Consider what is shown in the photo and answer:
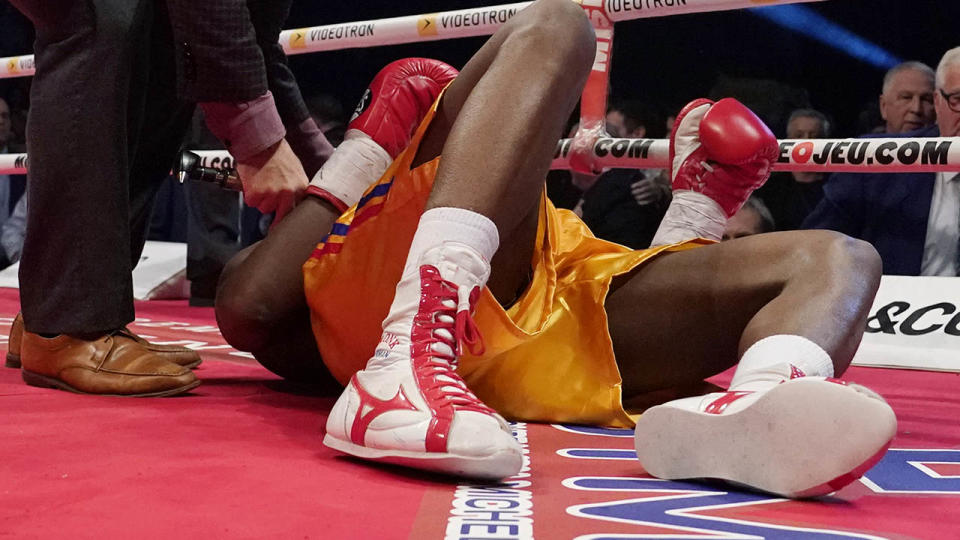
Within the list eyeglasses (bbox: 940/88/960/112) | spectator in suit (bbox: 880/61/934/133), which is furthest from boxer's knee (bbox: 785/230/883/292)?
spectator in suit (bbox: 880/61/934/133)

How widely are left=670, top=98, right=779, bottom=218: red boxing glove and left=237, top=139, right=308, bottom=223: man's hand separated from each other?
51 centimetres

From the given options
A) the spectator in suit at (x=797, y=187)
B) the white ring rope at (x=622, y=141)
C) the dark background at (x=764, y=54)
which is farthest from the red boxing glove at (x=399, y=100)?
the dark background at (x=764, y=54)

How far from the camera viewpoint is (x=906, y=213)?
2713 mm

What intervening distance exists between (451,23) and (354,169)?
0.92m

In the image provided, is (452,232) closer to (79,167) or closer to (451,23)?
(79,167)

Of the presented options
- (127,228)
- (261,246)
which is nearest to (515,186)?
(261,246)

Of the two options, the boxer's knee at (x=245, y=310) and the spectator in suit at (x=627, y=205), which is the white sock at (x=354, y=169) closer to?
the boxer's knee at (x=245, y=310)

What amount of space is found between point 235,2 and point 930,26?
297 cm

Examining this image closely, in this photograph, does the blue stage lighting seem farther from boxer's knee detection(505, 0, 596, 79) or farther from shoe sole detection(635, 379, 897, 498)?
shoe sole detection(635, 379, 897, 498)

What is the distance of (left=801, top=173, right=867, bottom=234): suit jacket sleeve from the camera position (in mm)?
2754

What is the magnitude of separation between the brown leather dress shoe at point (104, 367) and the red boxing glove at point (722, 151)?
695mm

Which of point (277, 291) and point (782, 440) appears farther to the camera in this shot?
point (277, 291)

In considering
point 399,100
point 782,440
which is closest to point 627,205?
point 399,100

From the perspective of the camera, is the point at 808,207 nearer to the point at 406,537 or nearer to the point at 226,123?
the point at 226,123
